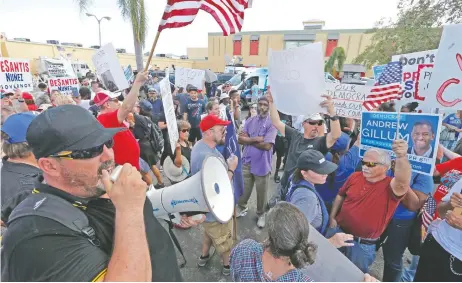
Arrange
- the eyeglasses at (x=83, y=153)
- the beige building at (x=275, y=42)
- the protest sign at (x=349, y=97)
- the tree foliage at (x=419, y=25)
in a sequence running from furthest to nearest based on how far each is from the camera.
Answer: the beige building at (x=275, y=42) → the tree foliage at (x=419, y=25) → the protest sign at (x=349, y=97) → the eyeglasses at (x=83, y=153)

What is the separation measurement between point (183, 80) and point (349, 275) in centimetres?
822

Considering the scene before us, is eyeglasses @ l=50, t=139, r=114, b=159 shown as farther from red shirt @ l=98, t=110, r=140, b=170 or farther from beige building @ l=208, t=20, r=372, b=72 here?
beige building @ l=208, t=20, r=372, b=72

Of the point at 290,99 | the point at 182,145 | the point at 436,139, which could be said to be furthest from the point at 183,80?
the point at 436,139

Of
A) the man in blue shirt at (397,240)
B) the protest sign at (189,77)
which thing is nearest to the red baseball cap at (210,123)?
the man in blue shirt at (397,240)

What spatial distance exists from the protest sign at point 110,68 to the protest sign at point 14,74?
175cm

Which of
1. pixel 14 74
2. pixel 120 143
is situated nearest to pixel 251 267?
pixel 120 143

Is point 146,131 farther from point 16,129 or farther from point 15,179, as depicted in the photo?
point 15,179

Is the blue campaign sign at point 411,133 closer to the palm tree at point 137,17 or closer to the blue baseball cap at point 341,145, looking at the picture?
the blue baseball cap at point 341,145

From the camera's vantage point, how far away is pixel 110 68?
17.9 feet

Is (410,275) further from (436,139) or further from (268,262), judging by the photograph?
(268,262)

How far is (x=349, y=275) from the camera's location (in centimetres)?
145

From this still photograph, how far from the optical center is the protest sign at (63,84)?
262 inches

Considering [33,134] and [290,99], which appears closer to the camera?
[33,134]

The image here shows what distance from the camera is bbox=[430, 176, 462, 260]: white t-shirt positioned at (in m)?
1.85
